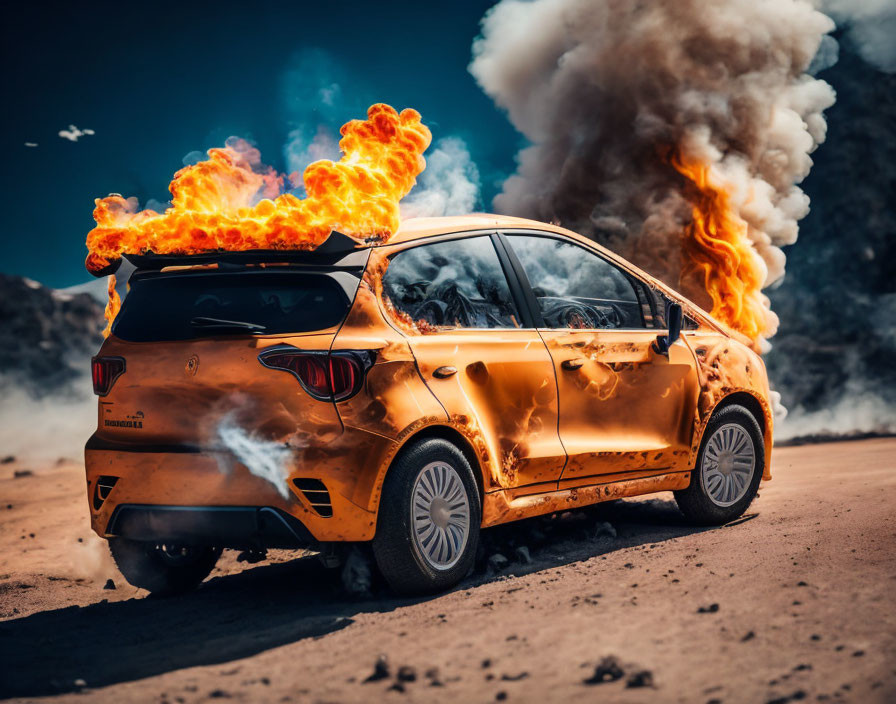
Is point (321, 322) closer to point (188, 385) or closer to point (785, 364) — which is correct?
point (188, 385)

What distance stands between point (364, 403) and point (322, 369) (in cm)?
25

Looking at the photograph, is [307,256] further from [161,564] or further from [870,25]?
[870,25]

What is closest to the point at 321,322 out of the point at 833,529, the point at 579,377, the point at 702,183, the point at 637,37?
the point at 579,377

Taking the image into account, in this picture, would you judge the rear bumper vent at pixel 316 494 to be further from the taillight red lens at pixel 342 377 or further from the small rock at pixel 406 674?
Answer: the small rock at pixel 406 674

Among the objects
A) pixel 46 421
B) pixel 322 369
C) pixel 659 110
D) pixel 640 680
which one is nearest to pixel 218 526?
pixel 322 369

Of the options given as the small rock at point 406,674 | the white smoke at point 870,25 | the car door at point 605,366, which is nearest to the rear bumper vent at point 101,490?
the small rock at point 406,674

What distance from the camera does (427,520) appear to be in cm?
505

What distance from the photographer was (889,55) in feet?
90.7

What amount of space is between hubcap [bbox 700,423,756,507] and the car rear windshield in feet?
10.1

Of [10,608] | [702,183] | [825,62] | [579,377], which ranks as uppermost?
[825,62]

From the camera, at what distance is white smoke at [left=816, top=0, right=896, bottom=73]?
17.8 metres

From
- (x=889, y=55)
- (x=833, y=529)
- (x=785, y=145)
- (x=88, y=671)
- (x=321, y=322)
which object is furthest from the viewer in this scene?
(x=889, y=55)

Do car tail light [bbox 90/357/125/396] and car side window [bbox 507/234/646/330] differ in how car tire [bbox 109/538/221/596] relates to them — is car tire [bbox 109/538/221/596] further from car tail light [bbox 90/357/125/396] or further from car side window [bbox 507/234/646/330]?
car side window [bbox 507/234/646/330]

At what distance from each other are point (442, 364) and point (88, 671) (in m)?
2.13
